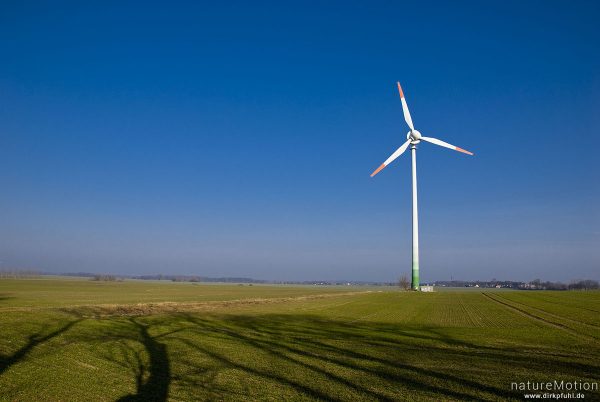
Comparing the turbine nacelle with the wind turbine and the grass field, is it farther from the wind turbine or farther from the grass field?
the grass field

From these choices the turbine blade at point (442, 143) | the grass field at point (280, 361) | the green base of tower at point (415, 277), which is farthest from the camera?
the green base of tower at point (415, 277)

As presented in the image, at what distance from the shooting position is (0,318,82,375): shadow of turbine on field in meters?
18.1

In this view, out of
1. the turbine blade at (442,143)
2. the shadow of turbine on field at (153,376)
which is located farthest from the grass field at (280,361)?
the turbine blade at (442,143)

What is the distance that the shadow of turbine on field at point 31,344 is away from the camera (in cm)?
1811

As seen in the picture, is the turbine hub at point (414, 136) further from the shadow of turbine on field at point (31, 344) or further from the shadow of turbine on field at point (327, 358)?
the shadow of turbine on field at point (31, 344)

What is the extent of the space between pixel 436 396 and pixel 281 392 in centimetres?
508

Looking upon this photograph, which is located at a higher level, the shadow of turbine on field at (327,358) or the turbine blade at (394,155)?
the turbine blade at (394,155)

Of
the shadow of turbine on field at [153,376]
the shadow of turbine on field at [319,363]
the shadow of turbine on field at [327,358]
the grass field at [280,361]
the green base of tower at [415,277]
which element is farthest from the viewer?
the green base of tower at [415,277]

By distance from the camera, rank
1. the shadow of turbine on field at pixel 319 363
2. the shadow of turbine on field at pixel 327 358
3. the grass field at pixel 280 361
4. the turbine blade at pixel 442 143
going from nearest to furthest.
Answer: the grass field at pixel 280 361 < the shadow of turbine on field at pixel 319 363 < the shadow of turbine on field at pixel 327 358 < the turbine blade at pixel 442 143

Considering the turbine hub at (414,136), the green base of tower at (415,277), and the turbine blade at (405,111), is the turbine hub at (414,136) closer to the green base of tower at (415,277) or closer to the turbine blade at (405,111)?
the turbine blade at (405,111)

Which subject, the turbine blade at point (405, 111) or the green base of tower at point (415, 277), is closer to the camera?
the turbine blade at point (405, 111)

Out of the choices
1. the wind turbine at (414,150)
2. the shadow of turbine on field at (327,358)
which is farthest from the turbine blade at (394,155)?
the shadow of turbine on field at (327,358)

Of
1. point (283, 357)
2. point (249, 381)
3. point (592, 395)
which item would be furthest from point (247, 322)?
point (592, 395)

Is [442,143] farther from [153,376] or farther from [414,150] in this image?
[153,376]
